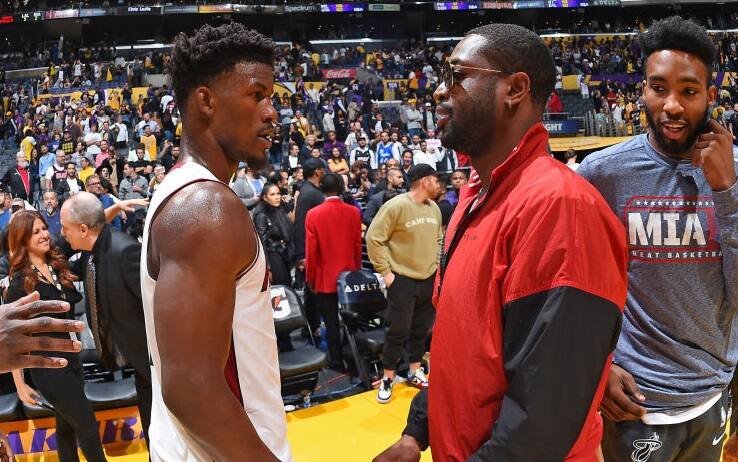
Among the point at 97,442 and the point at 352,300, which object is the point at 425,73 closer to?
the point at 352,300

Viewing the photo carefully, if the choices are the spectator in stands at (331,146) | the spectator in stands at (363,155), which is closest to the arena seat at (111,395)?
the spectator in stands at (363,155)

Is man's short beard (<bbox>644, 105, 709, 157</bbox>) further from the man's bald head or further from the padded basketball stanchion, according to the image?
the padded basketball stanchion

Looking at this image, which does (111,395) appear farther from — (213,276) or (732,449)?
(732,449)

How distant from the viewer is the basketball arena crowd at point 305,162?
3947 mm

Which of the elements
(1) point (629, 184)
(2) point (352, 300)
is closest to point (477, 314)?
(1) point (629, 184)

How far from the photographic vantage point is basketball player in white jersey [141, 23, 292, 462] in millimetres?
1422

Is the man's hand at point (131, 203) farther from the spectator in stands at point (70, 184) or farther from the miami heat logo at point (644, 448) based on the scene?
the spectator in stands at point (70, 184)

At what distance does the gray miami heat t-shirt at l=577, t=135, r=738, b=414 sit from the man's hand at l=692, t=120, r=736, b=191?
0.11m

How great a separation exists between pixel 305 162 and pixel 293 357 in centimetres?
269

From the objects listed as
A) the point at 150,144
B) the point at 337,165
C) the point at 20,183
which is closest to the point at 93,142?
the point at 150,144

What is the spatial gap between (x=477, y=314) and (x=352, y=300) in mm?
4321

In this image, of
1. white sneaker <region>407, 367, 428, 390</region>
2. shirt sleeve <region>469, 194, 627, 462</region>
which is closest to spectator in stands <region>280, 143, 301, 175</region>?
white sneaker <region>407, 367, 428, 390</region>

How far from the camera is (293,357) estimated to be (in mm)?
5035

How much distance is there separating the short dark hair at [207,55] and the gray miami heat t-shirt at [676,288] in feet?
3.95
